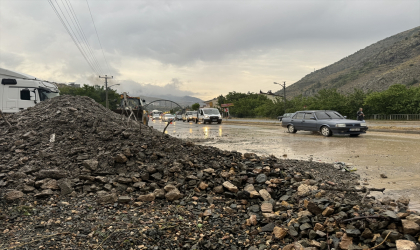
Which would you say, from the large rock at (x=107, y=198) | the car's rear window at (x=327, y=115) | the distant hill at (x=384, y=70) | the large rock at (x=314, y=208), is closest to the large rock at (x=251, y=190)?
the large rock at (x=314, y=208)

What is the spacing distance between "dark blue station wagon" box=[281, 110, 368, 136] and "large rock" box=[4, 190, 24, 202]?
13963 mm

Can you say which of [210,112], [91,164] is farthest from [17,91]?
[210,112]

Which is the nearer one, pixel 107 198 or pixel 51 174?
pixel 107 198

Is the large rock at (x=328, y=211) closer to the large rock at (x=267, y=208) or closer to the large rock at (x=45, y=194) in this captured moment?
the large rock at (x=267, y=208)

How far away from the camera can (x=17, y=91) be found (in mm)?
13977

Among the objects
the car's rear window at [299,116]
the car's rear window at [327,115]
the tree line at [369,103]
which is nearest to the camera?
the car's rear window at [327,115]

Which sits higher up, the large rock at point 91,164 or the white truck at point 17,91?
the white truck at point 17,91

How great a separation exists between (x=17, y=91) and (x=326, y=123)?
16.9m

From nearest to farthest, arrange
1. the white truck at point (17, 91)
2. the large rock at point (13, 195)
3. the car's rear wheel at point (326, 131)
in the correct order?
the large rock at point (13, 195), the white truck at point (17, 91), the car's rear wheel at point (326, 131)

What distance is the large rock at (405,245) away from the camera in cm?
228

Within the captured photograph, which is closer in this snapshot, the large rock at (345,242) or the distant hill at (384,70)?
the large rock at (345,242)

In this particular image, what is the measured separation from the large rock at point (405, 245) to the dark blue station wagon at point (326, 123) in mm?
12652

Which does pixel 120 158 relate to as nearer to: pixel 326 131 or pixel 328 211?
pixel 328 211

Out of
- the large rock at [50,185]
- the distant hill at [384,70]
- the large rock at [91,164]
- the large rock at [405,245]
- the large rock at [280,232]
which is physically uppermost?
the distant hill at [384,70]
